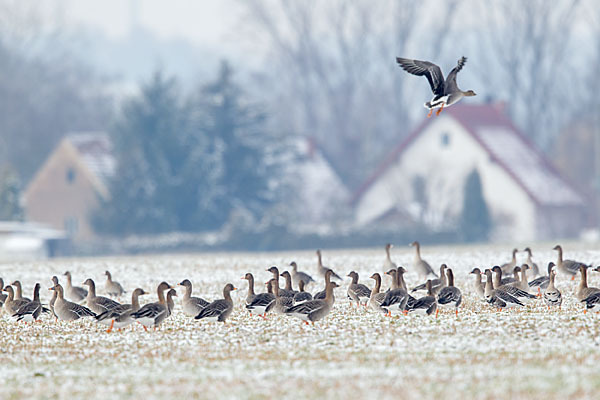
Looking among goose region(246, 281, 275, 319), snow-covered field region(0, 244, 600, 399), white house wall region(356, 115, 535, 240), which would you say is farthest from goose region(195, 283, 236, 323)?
white house wall region(356, 115, 535, 240)

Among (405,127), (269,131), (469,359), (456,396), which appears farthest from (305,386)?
(405,127)

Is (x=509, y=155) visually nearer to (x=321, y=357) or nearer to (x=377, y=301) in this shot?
(x=377, y=301)

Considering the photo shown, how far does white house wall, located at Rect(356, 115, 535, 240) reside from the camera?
247 ft

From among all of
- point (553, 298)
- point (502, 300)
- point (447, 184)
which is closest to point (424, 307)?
point (502, 300)

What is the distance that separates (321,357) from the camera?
15117 millimetres

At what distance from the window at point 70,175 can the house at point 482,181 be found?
20780mm

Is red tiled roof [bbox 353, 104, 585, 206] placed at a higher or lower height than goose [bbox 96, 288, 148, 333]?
higher

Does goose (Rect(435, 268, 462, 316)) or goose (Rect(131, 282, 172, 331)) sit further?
goose (Rect(435, 268, 462, 316))

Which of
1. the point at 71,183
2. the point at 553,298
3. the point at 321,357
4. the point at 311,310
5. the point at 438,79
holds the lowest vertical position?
the point at 321,357

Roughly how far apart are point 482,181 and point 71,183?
29.1m

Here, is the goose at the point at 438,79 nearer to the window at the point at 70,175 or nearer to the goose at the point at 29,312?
the goose at the point at 29,312

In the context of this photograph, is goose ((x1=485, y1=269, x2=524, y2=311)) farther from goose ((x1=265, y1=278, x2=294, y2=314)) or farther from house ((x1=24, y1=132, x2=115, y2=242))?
house ((x1=24, y1=132, x2=115, y2=242))

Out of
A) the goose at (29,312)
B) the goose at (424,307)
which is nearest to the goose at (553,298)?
the goose at (424,307)

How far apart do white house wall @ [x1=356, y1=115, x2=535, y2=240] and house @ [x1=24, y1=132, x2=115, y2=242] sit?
19.5 m
